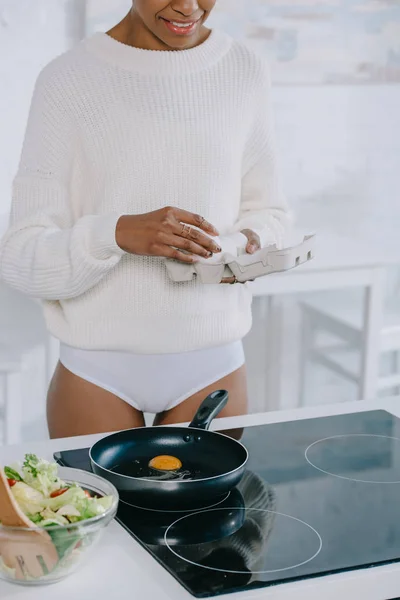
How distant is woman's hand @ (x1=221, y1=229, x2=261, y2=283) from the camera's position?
1.59m

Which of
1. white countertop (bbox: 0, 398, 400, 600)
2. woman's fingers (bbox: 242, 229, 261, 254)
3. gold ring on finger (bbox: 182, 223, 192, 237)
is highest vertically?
gold ring on finger (bbox: 182, 223, 192, 237)

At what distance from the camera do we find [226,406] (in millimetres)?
1704

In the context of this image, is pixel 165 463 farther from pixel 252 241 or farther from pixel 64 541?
pixel 252 241

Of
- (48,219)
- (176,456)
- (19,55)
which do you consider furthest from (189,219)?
(19,55)

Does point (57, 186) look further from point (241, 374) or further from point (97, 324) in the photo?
point (241, 374)

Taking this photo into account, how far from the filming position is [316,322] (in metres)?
3.27

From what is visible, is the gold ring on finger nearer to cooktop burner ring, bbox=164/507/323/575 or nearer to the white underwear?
the white underwear

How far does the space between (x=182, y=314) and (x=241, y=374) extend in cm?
17

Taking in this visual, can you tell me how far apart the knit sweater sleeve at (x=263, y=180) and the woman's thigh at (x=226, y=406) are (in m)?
0.25

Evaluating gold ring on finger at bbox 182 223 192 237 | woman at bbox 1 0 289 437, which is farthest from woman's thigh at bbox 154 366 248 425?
gold ring on finger at bbox 182 223 192 237

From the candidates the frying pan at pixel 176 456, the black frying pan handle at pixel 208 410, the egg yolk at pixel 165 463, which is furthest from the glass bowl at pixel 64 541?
the black frying pan handle at pixel 208 410

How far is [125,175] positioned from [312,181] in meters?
1.59

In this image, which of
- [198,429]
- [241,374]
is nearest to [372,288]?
[241,374]

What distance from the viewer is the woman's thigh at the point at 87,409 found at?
164 cm
